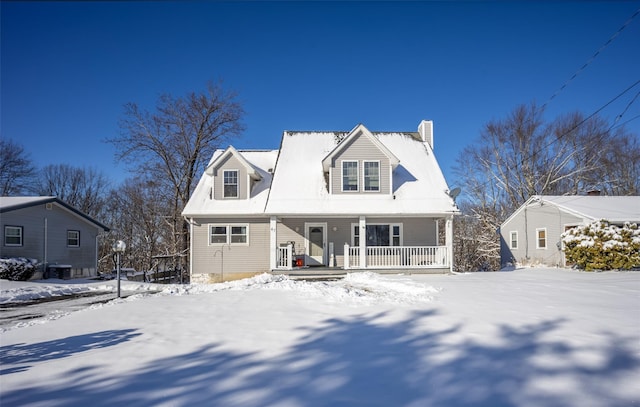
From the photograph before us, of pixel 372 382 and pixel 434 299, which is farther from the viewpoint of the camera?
pixel 434 299

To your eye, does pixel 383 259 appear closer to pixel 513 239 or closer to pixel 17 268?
pixel 513 239

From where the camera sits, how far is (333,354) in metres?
5.04

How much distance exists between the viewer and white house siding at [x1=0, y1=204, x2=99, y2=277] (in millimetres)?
17109

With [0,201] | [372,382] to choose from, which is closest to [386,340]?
[372,382]

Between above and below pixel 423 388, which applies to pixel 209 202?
above

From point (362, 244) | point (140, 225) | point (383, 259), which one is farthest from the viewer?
point (140, 225)

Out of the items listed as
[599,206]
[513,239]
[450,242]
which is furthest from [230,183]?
[599,206]

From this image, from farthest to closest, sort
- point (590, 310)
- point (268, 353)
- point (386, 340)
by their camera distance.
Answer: point (590, 310) < point (386, 340) < point (268, 353)

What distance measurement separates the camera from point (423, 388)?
13.2ft

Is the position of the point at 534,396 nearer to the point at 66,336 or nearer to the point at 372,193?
the point at 66,336

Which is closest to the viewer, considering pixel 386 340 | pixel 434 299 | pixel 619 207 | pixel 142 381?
pixel 142 381

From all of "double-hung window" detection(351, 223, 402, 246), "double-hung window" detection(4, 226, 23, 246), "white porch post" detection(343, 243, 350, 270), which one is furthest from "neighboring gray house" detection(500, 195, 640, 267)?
"double-hung window" detection(4, 226, 23, 246)

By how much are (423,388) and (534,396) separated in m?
1.11

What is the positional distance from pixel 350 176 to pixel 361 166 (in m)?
0.66
